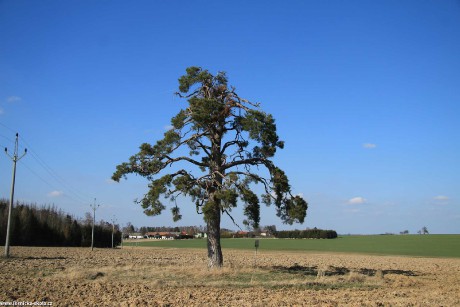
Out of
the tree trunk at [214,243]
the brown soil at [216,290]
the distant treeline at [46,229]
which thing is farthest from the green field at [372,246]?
the tree trunk at [214,243]

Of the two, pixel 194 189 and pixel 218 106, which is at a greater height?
pixel 218 106

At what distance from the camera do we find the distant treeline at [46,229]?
65375 mm

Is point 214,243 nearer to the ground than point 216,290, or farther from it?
farther from it

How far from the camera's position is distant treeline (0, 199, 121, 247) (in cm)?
6538

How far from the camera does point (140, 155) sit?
2555 centimetres

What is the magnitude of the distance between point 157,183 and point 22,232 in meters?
50.7

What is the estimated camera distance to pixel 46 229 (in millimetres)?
71875

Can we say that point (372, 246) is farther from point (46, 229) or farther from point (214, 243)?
point (214, 243)

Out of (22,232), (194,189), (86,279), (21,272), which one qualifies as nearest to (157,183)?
(194,189)

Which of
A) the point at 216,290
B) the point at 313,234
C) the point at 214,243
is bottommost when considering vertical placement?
the point at 313,234

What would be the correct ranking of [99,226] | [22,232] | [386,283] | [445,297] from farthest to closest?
[99,226] → [22,232] → [386,283] → [445,297]

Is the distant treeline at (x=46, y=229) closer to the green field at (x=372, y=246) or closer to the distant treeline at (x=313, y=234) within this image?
the green field at (x=372, y=246)

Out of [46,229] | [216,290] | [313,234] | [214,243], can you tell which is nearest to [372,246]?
[313,234]

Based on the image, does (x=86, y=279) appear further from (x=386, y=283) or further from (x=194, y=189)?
(x=386, y=283)
